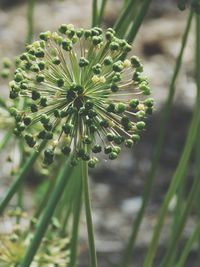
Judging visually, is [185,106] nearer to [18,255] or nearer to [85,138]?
A: [18,255]

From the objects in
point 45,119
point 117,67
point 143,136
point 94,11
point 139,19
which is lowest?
point 45,119

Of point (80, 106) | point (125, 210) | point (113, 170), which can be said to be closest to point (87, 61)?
point (80, 106)

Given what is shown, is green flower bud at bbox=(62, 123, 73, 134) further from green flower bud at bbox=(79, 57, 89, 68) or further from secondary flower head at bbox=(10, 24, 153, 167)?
green flower bud at bbox=(79, 57, 89, 68)

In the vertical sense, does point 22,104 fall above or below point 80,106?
above

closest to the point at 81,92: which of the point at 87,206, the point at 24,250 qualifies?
the point at 87,206

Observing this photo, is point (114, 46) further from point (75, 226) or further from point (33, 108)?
point (75, 226)

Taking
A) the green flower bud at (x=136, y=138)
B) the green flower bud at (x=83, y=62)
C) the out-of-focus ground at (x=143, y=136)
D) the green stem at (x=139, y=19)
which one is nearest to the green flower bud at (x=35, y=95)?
the green flower bud at (x=83, y=62)

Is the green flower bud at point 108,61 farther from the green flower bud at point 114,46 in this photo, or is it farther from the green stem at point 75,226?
the green stem at point 75,226

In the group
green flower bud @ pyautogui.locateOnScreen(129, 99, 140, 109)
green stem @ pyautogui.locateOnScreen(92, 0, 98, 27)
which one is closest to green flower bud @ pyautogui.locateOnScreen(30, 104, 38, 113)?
green flower bud @ pyautogui.locateOnScreen(129, 99, 140, 109)
